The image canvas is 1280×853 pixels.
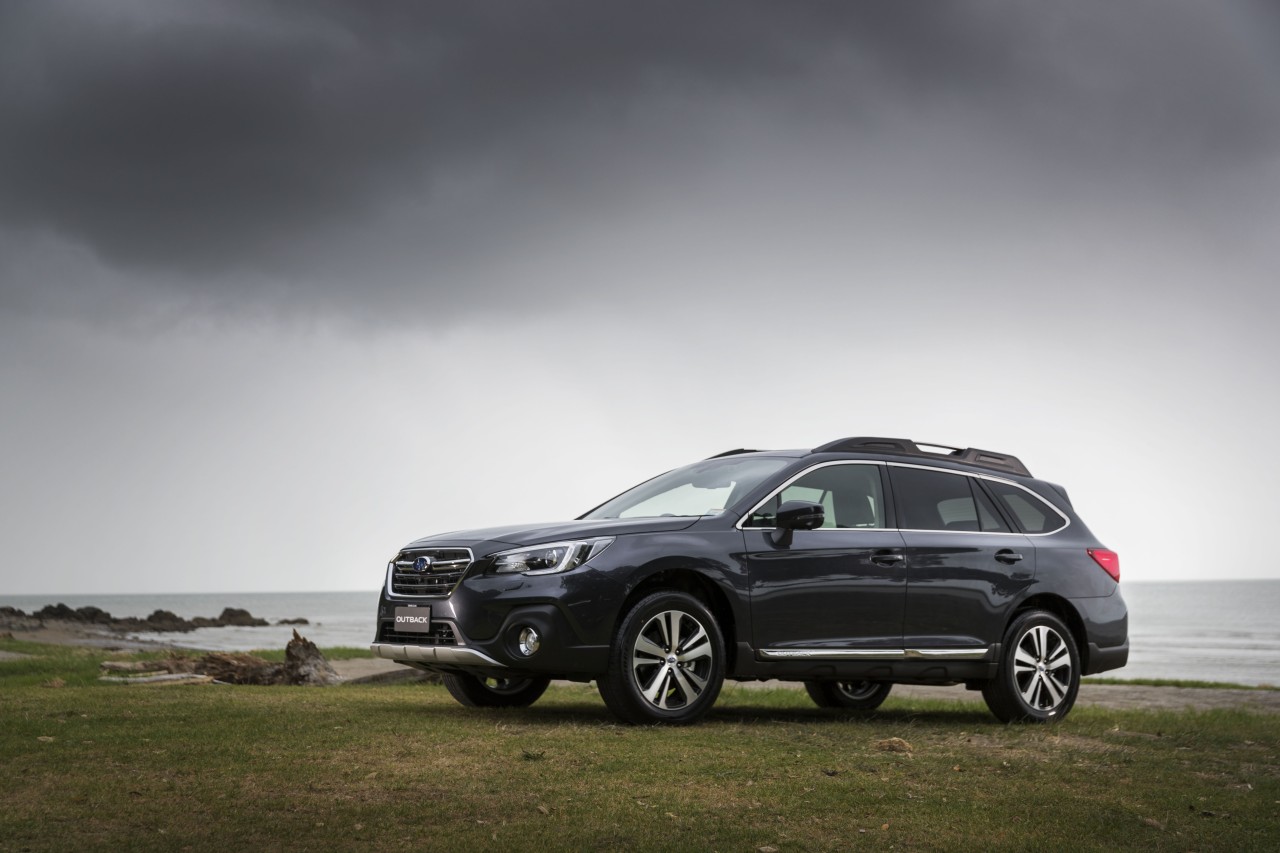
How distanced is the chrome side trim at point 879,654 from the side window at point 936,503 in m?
0.91

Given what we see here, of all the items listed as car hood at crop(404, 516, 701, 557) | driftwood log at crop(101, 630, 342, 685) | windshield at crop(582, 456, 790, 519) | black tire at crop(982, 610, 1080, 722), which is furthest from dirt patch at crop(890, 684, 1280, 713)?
driftwood log at crop(101, 630, 342, 685)

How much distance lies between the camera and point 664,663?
7.91 meters

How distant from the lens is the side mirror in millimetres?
8188

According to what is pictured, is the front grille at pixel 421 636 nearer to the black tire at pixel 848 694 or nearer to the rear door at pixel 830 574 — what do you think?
the rear door at pixel 830 574

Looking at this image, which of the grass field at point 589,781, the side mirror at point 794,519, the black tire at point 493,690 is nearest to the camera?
the grass field at point 589,781

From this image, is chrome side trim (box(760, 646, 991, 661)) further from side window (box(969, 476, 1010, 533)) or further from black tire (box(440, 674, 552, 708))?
black tire (box(440, 674, 552, 708))

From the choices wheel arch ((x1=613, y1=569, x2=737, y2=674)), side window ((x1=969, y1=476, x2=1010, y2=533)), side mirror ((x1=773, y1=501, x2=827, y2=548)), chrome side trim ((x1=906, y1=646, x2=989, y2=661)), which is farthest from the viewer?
side window ((x1=969, y1=476, x2=1010, y2=533))

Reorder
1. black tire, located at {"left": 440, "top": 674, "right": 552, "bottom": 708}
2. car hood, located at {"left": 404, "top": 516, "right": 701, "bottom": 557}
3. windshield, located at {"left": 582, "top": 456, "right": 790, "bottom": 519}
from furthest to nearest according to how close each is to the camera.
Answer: black tire, located at {"left": 440, "top": 674, "right": 552, "bottom": 708} → windshield, located at {"left": 582, "top": 456, "right": 790, "bottom": 519} → car hood, located at {"left": 404, "top": 516, "right": 701, "bottom": 557}

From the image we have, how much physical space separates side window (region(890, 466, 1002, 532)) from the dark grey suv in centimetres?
1

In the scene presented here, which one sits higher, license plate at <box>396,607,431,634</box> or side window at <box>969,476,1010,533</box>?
side window at <box>969,476,1010,533</box>

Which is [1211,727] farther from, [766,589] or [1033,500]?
[766,589]

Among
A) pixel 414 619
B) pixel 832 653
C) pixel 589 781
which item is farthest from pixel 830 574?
pixel 589 781

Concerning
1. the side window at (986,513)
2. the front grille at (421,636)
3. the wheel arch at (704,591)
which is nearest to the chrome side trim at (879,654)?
the wheel arch at (704,591)

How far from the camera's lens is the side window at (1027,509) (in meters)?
9.88
